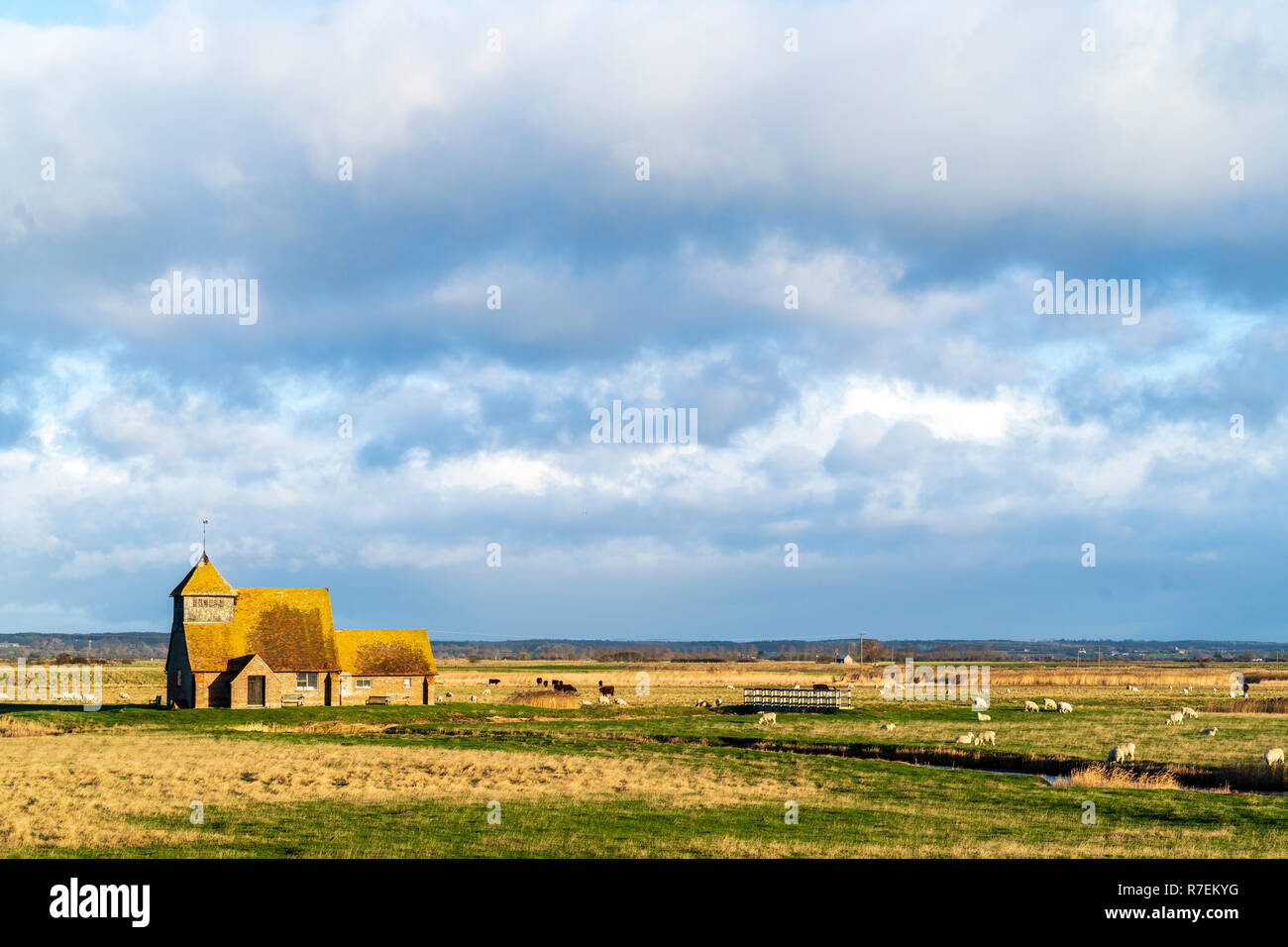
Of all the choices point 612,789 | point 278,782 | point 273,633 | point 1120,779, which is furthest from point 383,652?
point 1120,779

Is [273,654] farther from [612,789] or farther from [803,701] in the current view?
[612,789]

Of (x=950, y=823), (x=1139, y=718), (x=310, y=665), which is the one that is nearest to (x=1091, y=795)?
(x=950, y=823)

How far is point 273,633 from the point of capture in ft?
225

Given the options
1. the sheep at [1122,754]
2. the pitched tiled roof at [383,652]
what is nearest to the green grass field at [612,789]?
the sheep at [1122,754]

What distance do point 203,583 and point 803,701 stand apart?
38.3 m

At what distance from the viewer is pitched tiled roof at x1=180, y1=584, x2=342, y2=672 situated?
217 ft

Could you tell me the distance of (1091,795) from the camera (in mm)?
29781

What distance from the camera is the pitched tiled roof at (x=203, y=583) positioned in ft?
221

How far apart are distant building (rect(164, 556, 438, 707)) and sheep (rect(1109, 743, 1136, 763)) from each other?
4684cm

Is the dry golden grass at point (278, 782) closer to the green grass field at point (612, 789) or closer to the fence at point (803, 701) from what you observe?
the green grass field at point (612, 789)

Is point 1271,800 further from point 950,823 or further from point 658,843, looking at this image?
point 658,843

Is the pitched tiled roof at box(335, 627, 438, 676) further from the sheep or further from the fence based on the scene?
the sheep

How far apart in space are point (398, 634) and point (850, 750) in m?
40.0
